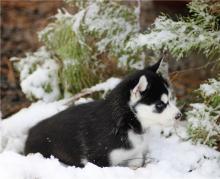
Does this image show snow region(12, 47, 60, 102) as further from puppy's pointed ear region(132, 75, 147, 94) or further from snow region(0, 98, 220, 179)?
puppy's pointed ear region(132, 75, 147, 94)

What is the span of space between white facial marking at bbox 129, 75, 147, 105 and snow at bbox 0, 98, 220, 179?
0.42 metres

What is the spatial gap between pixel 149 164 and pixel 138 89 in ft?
1.92

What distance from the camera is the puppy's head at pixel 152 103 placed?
403 centimetres

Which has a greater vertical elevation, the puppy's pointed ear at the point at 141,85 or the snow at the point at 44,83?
the puppy's pointed ear at the point at 141,85

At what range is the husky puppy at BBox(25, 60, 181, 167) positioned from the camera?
406 centimetres

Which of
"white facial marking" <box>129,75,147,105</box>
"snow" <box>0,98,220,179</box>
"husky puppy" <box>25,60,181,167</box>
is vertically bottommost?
"snow" <box>0,98,220,179</box>

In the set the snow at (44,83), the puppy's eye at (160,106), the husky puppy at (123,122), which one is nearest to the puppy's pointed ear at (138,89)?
the husky puppy at (123,122)

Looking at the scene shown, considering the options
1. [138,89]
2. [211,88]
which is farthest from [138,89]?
[211,88]

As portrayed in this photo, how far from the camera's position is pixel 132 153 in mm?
4125

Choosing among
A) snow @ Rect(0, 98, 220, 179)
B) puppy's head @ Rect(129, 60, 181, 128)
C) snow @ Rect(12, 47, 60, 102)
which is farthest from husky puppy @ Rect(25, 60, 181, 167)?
snow @ Rect(12, 47, 60, 102)

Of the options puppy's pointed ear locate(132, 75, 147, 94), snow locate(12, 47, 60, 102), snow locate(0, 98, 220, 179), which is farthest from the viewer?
snow locate(12, 47, 60, 102)

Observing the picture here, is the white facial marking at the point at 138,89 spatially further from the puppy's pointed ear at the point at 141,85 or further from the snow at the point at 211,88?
the snow at the point at 211,88

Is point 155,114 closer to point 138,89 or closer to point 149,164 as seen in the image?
point 138,89

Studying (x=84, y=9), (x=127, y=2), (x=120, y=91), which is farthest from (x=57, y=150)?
(x=127, y=2)
